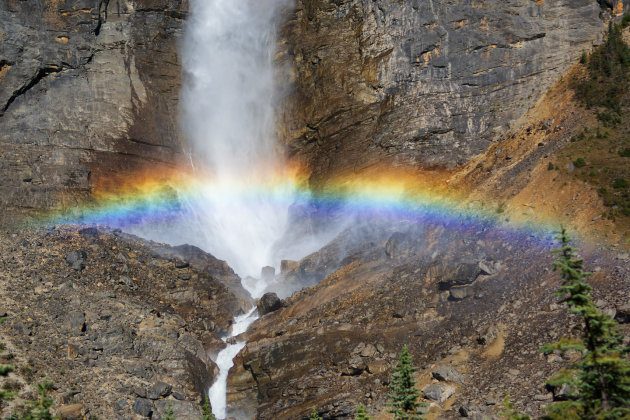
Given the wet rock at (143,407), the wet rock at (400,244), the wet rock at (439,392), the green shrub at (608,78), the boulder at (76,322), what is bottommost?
the wet rock at (439,392)

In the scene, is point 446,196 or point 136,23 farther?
point 136,23

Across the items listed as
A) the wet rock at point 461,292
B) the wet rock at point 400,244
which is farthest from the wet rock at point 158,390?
the wet rock at point 400,244

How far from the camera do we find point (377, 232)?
162ft

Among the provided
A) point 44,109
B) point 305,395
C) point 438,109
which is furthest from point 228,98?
point 305,395

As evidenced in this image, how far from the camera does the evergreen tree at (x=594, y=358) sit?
16.4m

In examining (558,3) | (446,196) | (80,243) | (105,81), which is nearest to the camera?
(80,243)

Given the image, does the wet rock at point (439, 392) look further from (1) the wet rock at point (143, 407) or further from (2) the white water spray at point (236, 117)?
(2) the white water spray at point (236, 117)

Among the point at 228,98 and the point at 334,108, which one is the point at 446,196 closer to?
the point at 334,108

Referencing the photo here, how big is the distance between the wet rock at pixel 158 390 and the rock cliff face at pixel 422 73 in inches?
1168

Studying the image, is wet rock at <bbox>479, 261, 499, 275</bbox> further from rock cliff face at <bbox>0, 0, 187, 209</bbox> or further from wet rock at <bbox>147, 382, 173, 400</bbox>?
rock cliff face at <bbox>0, 0, 187, 209</bbox>

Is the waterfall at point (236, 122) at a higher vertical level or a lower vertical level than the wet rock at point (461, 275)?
higher

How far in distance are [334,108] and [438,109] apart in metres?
9.95

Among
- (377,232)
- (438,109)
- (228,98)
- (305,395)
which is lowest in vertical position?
(305,395)

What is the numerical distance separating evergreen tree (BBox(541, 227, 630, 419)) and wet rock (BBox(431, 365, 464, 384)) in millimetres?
11465
